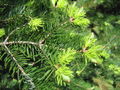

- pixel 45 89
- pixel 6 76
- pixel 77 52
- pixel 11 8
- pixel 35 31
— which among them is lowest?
pixel 6 76

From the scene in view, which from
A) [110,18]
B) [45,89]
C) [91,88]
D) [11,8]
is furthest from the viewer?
[110,18]

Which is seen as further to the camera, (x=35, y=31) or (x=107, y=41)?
(x=107, y=41)

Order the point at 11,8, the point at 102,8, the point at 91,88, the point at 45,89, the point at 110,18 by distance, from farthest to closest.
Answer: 1. the point at 102,8
2. the point at 110,18
3. the point at 91,88
4. the point at 11,8
5. the point at 45,89

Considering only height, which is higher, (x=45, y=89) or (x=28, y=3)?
(x=28, y=3)

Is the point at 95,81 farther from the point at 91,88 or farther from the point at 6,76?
the point at 6,76

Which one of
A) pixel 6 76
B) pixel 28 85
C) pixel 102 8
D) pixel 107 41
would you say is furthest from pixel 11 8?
pixel 102 8

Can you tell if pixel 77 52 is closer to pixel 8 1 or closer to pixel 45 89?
pixel 45 89

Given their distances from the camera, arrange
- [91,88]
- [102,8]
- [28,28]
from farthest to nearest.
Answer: [102,8], [91,88], [28,28]

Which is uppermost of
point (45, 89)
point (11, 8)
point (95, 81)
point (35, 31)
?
point (11, 8)

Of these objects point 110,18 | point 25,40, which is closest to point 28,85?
point 25,40
